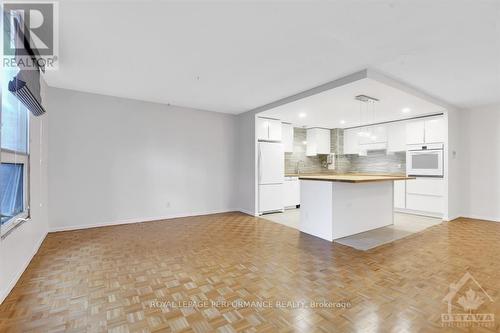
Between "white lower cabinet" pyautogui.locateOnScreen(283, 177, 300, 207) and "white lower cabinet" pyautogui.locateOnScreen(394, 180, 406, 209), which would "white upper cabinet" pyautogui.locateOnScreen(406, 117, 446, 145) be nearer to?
"white lower cabinet" pyautogui.locateOnScreen(394, 180, 406, 209)

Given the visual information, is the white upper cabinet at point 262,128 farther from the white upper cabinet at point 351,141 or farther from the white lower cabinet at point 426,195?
the white lower cabinet at point 426,195

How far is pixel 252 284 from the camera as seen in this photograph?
7.77ft

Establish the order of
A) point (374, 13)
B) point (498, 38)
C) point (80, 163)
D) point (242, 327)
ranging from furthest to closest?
point (80, 163)
point (498, 38)
point (374, 13)
point (242, 327)

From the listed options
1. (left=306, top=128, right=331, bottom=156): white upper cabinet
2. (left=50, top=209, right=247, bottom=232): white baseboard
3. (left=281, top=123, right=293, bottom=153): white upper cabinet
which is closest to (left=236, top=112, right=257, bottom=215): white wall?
(left=50, top=209, right=247, bottom=232): white baseboard

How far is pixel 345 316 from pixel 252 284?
890mm

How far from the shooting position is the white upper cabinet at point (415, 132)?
5642mm

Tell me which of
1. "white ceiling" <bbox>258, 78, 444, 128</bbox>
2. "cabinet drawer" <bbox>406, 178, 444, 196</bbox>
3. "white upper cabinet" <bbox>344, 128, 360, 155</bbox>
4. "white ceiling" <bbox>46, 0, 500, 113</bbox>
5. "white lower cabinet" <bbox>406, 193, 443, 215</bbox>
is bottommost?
"white lower cabinet" <bbox>406, 193, 443, 215</bbox>

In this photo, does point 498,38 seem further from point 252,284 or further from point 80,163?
point 80,163

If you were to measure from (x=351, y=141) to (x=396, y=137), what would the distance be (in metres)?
1.40

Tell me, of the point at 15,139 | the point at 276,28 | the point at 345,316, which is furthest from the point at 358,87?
the point at 15,139

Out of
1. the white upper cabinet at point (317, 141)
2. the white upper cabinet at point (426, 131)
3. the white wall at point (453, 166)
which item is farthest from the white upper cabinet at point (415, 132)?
the white upper cabinet at point (317, 141)

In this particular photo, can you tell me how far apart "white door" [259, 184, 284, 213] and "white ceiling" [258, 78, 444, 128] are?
1.78 metres

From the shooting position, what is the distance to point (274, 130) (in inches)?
238

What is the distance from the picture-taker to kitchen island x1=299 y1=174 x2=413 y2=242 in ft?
12.4
